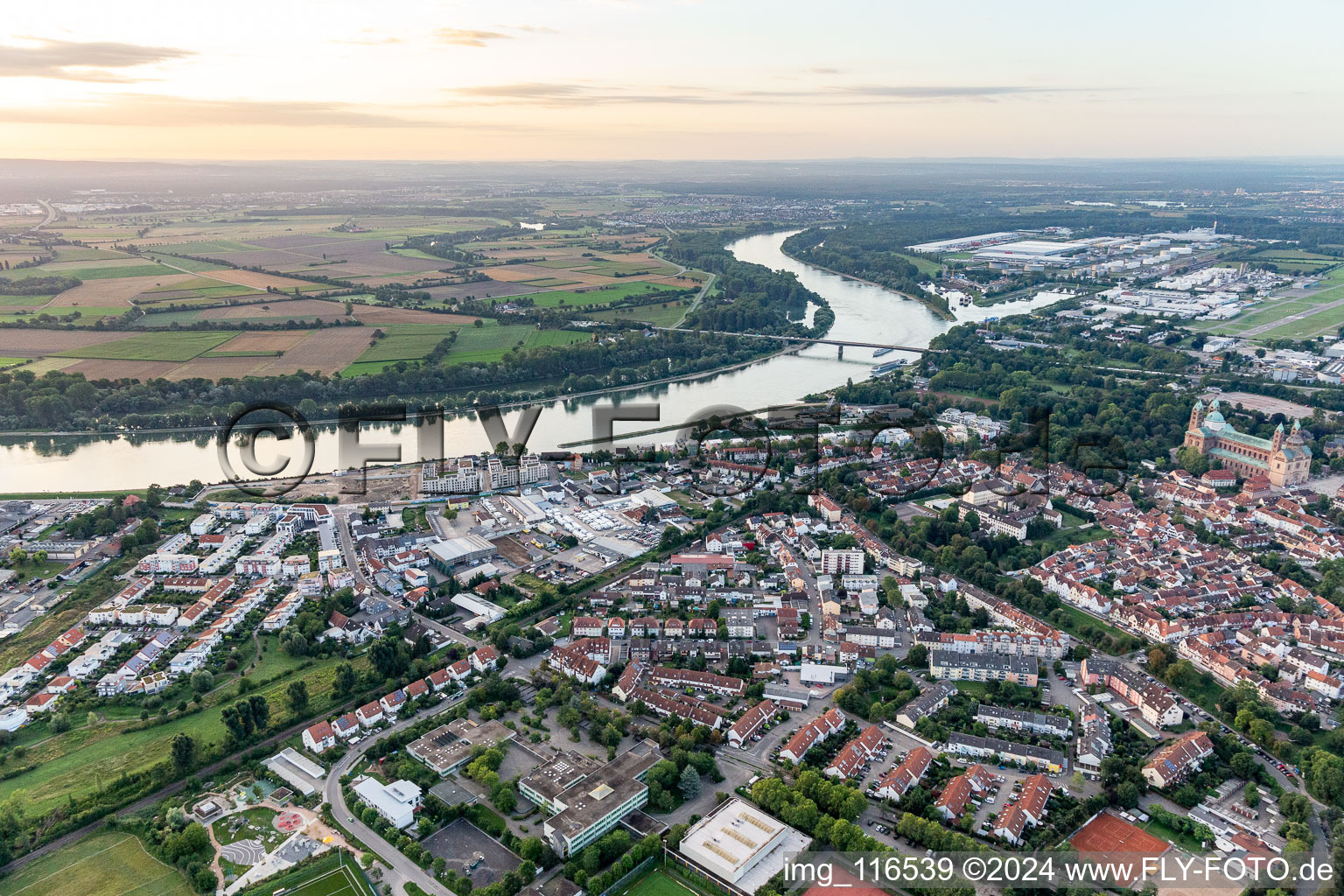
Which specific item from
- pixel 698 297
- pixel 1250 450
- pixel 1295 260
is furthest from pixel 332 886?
pixel 1295 260

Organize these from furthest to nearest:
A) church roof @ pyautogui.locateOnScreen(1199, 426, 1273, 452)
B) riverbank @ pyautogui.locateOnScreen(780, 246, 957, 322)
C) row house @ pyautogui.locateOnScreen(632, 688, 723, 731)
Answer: riverbank @ pyautogui.locateOnScreen(780, 246, 957, 322) < church roof @ pyautogui.locateOnScreen(1199, 426, 1273, 452) < row house @ pyautogui.locateOnScreen(632, 688, 723, 731)

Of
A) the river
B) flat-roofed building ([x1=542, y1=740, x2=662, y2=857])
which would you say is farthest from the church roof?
flat-roofed building ([x1=542, y1=740, x2=662, y2=857])

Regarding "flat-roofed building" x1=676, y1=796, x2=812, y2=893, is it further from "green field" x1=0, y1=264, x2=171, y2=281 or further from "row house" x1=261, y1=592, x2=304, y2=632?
"green field" x1=0, y1=264, x2=171, y2=281

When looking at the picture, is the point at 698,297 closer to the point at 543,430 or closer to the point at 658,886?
the point at 543,430

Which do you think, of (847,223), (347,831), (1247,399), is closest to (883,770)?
(347,831)

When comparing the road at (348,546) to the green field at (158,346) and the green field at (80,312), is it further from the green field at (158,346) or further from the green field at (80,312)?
the green field at (80,312)

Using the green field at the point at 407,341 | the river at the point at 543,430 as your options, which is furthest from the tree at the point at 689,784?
the green field at the point at 407,341

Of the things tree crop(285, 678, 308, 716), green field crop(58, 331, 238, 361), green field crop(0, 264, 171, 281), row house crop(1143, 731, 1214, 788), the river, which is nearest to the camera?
row house crop(1143, 731, 1214, 788)
